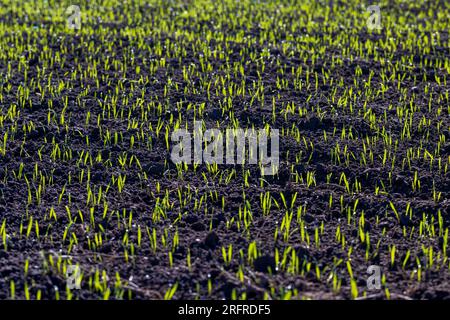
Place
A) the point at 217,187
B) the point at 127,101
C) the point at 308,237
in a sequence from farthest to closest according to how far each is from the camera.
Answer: the point at 127,101, the point at 217,187, the point at 308,237

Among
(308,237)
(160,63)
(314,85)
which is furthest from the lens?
(160,63)

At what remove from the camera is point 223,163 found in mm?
4297

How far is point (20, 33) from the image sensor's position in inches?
259

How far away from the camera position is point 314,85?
5.50m

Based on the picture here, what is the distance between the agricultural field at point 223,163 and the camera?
10.7 ft

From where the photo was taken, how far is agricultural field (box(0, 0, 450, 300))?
10.7ft

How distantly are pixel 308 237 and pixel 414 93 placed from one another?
2300 mm

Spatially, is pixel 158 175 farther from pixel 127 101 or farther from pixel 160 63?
pixel 160 63

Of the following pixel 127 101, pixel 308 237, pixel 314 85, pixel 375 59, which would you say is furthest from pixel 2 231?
pixel 375 59

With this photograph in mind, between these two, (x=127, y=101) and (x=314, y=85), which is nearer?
(x=127, y=101)

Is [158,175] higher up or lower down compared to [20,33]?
lower down
